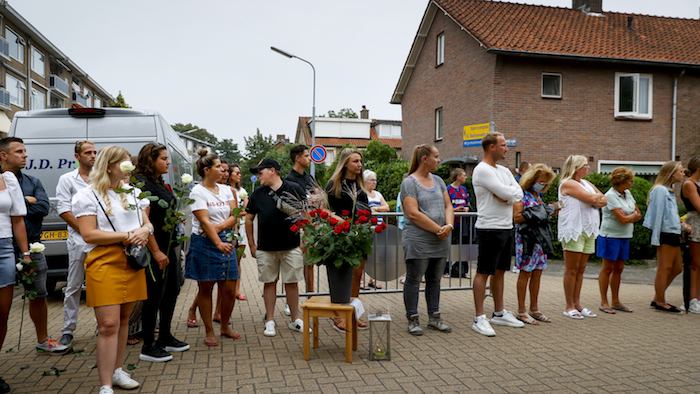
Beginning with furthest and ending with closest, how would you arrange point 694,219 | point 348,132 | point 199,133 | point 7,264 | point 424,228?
point 199,133 → point 348,132 → point 694,219 → point 424,228 → point 7,264

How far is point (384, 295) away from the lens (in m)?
7.76

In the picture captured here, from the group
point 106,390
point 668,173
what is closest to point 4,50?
point 106,390

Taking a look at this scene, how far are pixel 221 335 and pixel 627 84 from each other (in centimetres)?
1844

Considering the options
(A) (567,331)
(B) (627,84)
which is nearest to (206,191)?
(A) (567,331)

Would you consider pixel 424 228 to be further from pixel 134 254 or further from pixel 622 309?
pixel 622 309

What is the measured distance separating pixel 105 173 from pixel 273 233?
1996mm

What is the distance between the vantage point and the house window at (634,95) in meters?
18.3

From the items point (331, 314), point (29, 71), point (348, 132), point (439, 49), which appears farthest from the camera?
point (348, 132)

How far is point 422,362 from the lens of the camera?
14.9ft

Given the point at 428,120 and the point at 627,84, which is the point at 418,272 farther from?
the point at 428,120

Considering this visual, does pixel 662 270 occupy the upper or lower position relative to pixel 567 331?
upper

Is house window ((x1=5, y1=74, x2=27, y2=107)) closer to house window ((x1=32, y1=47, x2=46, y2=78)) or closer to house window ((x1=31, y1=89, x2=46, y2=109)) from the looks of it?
house window ((x1=31, y1=89, x2=46, y2=109))

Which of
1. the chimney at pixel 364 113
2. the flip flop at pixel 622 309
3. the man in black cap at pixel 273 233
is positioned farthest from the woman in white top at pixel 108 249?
the chimney at pixel 364 113

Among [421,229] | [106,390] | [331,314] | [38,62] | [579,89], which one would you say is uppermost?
[38,62]
